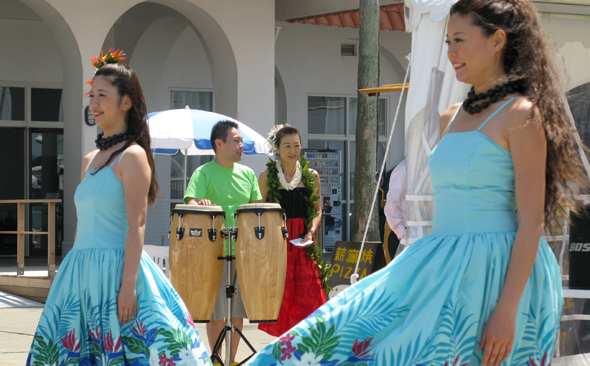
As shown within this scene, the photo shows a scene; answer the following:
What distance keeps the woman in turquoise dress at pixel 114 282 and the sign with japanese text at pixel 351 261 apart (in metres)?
4.33

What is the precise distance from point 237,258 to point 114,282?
6.57 feet

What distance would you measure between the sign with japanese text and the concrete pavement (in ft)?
3.27

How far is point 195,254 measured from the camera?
472 cm

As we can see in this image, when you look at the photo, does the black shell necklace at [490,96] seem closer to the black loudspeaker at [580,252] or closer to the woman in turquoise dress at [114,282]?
the woman in turquoise dress at [114,282]

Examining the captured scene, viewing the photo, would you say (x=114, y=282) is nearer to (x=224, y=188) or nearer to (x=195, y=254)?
(x=195, y=254)

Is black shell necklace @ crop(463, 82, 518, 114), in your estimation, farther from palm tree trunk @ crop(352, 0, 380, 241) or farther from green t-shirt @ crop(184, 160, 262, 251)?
palm tree trunk @ crop(352, 0, 380, 241)

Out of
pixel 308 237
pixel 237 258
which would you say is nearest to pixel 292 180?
pixel 308 237

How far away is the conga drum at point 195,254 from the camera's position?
4715mm

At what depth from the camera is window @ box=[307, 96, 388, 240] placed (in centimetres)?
1425

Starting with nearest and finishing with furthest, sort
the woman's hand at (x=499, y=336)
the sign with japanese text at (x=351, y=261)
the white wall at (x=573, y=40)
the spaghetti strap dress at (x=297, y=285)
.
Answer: the woman's hand at (x=499, y=336)
the white wall at (x=573, y=40)
the spaghetti strap dress at (x=297, y=285)
the sign with japanese text at (x=351, y=261)

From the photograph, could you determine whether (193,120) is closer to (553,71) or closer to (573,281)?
(573,281)

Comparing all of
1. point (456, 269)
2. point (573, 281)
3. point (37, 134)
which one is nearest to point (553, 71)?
point (456, 269)

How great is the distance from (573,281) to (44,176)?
1065 cm

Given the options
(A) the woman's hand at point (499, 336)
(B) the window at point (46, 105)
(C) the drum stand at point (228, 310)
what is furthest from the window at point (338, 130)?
(A) the woman's hand at point (499, 336)
